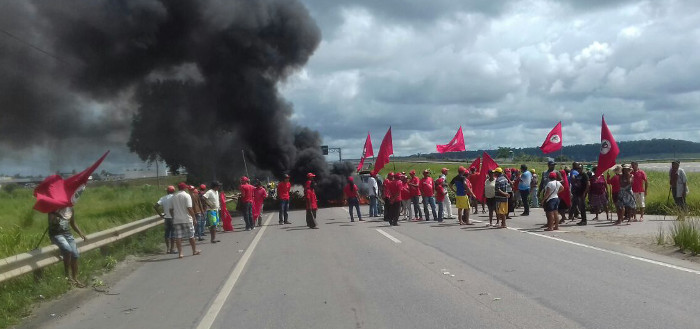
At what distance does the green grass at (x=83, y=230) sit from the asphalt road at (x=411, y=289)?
0.67 m

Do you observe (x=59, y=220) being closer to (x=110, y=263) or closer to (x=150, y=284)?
(x=150, y=284)

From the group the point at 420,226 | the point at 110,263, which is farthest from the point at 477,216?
the point at 110,263

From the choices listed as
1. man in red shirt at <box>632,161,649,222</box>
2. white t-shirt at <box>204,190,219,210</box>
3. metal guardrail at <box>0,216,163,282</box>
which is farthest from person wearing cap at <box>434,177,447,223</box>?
metal guardrail at <box>0,216,163,282</box>

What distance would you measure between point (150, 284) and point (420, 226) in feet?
31.2

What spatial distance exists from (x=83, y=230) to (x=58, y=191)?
612 centimetres

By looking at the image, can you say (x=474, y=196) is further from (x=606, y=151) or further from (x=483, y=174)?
(x=606, y=151)

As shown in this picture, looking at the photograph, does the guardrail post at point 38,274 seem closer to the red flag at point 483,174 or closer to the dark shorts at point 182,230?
the dark shorts at point 182,230

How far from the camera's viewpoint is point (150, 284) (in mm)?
9438

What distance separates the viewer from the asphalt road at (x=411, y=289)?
6281mm

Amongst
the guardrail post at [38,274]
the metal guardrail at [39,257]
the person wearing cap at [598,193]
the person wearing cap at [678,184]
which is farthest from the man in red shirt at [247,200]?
the person wearing cap at [678,184]

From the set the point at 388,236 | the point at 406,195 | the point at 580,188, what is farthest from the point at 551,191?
the point at 406,195

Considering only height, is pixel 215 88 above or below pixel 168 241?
above

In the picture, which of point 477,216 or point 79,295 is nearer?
point 79,295

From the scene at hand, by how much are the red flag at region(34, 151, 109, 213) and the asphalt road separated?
1458 mm
